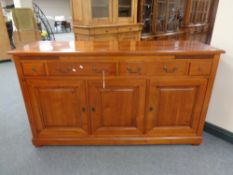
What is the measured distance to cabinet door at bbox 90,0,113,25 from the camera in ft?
10.4

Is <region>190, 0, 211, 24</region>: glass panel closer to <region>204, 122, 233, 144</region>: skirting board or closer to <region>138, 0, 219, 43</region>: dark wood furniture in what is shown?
<region>138, 0, 219, 43</region>: dark wood furniture

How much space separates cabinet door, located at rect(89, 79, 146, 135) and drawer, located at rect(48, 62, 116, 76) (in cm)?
8

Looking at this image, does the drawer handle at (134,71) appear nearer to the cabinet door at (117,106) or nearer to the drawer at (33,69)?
the cabinet door at (117,106)

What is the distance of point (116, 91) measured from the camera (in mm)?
1410

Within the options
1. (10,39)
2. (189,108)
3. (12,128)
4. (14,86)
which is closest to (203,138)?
(189,108)

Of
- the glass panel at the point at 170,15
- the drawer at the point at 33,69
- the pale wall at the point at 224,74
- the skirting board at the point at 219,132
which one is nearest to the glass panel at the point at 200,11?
the glass panel at the point at 170,15

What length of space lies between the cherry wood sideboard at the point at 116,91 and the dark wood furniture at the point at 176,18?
2.67m

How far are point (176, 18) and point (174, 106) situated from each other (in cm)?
370

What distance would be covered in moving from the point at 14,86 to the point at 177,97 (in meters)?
2.64

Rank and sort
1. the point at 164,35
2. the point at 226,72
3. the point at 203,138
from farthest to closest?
the point at 164,35 < the point at 203,138 < the point at 226,72

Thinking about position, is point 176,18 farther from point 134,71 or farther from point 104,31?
point 134,71

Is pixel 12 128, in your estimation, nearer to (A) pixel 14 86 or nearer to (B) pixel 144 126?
(A) pixel 14 86

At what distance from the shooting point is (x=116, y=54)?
1274 millimetres

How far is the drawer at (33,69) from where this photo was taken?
1.30m
